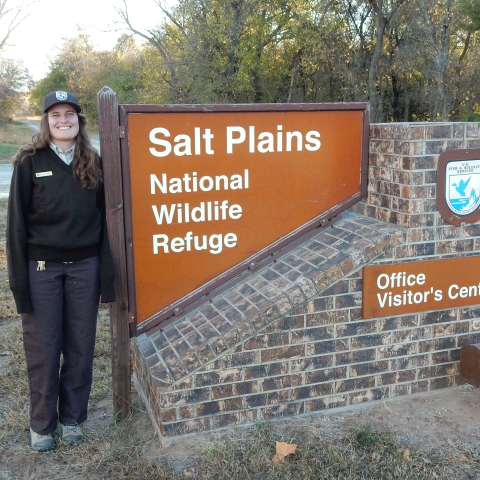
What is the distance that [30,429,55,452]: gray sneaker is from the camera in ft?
9.94

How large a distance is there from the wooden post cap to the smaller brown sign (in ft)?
0.90

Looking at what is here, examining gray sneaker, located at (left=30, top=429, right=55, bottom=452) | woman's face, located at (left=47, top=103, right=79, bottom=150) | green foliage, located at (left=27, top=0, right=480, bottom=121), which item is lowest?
gray sneaker, located at (left=30, top=429, right=55, bottom=452)

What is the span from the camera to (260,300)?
3178mm

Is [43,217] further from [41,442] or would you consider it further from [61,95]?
[41,442]

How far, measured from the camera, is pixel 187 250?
3.31m

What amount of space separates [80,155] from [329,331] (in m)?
1.68

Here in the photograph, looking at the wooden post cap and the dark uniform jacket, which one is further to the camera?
the wooden post cap

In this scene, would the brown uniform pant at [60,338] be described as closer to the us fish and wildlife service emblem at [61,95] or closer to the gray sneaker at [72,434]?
the gray sneaker at [72,434]

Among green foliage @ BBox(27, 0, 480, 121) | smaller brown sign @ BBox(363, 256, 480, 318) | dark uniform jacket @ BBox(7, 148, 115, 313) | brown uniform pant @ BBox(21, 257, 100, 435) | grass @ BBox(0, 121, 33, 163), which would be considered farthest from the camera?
grass @ BBox(0, 121, 33, 163)

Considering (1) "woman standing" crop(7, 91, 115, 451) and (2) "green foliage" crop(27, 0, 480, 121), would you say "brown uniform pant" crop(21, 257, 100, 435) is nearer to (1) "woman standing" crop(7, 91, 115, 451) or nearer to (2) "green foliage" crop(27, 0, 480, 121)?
(1) "woman standing" crop(7, 91, 115, 451)

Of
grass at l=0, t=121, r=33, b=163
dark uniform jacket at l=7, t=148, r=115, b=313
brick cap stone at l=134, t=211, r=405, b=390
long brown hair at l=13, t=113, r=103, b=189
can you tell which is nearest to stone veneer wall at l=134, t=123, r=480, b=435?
brick cap stone at l=134, t=211, r=405, b=390

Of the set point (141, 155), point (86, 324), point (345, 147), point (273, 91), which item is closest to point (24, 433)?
point (86, 324)

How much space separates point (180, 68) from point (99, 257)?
2233 cm

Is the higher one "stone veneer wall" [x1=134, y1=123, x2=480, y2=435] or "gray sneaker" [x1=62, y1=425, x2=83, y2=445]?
"stone veneer wall" [x1=134, y1=123, x2=480, y2=435]
